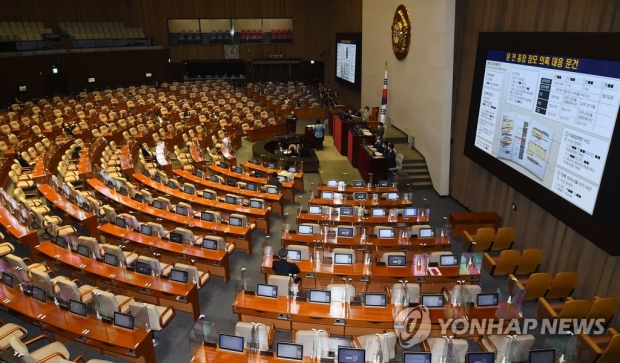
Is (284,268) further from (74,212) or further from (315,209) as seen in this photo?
(74,212)

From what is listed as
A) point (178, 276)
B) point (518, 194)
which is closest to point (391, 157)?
point (518, 194)

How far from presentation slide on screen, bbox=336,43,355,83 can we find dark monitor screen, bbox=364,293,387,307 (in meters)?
21.2

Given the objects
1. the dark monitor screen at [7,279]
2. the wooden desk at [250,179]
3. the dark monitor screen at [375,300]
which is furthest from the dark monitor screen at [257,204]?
the dark monitor screen at [7,279]

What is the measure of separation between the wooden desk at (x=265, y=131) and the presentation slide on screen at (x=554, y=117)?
13.0m

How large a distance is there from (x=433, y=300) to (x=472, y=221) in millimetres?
5028

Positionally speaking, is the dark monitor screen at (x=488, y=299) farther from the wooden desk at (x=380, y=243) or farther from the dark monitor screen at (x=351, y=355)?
the dark monitor screen at (x=351, y=355)

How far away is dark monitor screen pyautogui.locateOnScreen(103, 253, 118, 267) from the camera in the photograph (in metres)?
8.98

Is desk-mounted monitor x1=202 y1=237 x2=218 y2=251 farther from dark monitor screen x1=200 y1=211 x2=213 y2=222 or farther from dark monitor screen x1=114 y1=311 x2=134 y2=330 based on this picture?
dark monitor screen x1=114 y1=311 x2=134 y2=330

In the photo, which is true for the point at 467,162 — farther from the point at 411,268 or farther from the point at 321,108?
the point at 321,108

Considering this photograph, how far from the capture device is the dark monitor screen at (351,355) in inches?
241

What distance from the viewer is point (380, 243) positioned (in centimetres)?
1031

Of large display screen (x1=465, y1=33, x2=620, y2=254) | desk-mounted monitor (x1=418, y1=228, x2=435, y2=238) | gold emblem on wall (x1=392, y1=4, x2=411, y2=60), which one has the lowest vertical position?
desk-mounted monitor (x1=418, y1=228, x2=435, y2=238)

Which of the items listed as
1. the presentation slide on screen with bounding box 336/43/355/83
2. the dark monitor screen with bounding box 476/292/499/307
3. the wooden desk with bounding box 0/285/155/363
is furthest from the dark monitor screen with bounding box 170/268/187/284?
the presentation slide on screen with bounding box 336/43/355/83

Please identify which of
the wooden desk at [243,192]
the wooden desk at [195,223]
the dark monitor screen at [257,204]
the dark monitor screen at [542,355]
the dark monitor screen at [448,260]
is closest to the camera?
the dark monitor screen at [542,355]
